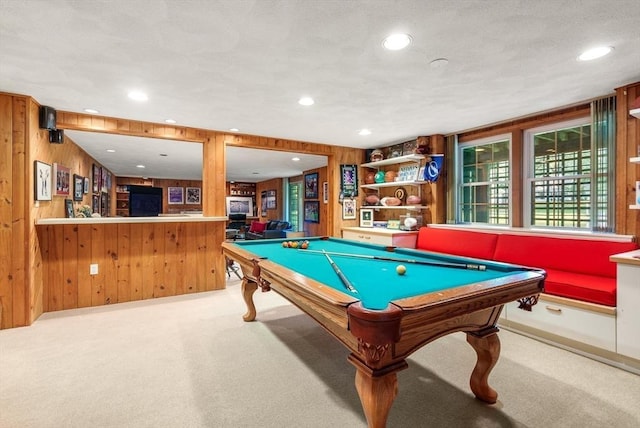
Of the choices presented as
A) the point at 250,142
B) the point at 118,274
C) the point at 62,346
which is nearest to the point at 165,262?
the point at 118,274

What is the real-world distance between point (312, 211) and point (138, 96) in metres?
6.13

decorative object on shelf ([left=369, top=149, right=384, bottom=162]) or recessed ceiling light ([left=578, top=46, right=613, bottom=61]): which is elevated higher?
recessed ceiling light ([left=578, top=46, right=613, bottom=61])

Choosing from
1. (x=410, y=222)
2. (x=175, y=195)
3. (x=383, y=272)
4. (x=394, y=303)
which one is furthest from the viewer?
(x=175, y=195)

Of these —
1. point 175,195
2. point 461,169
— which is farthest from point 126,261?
point 175,195

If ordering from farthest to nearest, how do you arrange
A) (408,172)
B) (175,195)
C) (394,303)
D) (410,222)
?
1. (175,195)
2. (408,172)
3. (410,222)
4. (394,303)

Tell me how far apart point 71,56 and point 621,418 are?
13.9ft

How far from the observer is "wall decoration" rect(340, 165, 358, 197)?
5.46m

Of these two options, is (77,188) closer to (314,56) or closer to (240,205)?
(314,56)

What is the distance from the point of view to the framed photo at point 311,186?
8.62 m

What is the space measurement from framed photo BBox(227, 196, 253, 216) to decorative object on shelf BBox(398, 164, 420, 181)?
25.1 ft

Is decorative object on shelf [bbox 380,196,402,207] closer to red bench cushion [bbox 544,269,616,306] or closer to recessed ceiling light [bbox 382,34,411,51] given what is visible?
red bench cushion [bbox 544,269,616,306]

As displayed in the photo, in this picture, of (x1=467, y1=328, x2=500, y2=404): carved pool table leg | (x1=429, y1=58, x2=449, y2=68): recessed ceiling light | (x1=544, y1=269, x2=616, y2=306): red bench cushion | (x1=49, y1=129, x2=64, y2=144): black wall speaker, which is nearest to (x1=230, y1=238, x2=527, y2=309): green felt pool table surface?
(x1=467, y1=328, x2=500, y2=404): carved pool table leg

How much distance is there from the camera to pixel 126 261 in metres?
3.89

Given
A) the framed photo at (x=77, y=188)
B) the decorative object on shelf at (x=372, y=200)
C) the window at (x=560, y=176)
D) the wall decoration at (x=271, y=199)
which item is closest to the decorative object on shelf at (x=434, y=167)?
the window at (x=560, y=176)
